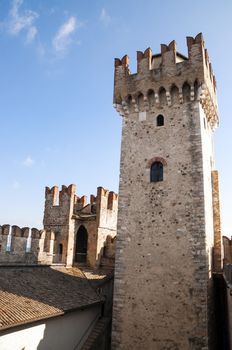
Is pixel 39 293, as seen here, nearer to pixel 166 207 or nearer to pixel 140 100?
pixel 166 207

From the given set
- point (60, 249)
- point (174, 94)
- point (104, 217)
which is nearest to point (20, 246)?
point (60, 249)

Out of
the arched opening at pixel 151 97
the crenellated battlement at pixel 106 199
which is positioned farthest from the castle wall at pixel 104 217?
the arched opening at pixel 151 97

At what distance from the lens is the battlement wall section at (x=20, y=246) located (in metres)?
17.3

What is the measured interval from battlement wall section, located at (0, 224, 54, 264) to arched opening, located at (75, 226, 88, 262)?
3.10 meters

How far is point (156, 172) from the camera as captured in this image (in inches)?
553

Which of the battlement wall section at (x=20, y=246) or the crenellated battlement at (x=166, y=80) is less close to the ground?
the crenellated battlement at (x=166, y=80)

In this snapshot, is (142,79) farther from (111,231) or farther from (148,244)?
(111,231)

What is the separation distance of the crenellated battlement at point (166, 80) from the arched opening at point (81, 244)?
29.4ft

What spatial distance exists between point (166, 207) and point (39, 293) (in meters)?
6.55

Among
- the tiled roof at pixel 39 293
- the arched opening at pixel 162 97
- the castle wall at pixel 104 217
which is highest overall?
the arched opening at pixel 162 97

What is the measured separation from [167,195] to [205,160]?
8.34 feet

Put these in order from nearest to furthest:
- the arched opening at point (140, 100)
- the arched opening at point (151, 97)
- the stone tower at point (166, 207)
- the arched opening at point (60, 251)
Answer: the stone tower at point (166, 207), the arched opening at point (151, 97), the arched opening at point (140, 100), the arched opening at point (60, 251)

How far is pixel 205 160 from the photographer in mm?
14086

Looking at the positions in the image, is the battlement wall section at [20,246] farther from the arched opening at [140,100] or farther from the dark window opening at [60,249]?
the arched opening at [140,100]
